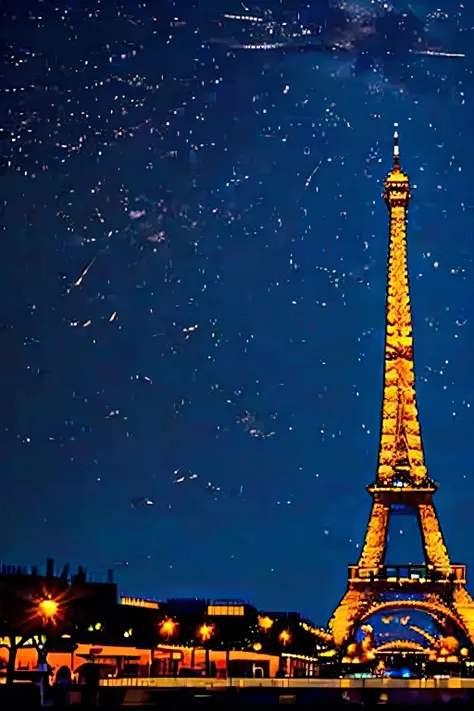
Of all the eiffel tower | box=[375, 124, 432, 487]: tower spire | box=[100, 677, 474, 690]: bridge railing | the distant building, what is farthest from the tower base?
box=[100, 677, 474, 690]: bridge railing

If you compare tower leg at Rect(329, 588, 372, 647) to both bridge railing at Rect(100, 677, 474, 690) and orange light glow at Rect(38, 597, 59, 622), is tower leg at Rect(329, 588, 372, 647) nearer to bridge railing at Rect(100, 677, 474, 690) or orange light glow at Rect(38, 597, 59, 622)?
orange light glow at Rect(38, 597, 59, 622)

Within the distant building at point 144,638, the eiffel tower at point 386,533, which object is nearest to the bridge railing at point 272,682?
the distant building at point 144,638

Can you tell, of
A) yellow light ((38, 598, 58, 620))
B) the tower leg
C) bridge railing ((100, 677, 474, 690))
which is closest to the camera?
bridge railing ((100, 677, 474, 690))

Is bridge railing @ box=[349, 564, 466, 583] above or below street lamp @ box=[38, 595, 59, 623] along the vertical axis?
above

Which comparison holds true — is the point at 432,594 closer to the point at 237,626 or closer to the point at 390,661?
the point at 390,661

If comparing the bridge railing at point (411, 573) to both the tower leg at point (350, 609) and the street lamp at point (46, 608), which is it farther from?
the street lamp at point (46, 608)

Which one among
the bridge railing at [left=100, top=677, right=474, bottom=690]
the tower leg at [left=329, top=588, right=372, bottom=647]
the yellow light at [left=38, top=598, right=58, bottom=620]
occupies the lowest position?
the bridge railing at [left=100, top=677, right=474, bottom=690]

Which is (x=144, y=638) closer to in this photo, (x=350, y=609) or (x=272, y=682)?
(x=350, y=609)

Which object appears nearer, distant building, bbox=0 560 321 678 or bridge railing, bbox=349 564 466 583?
distant building, bbox=0 560 321 678
